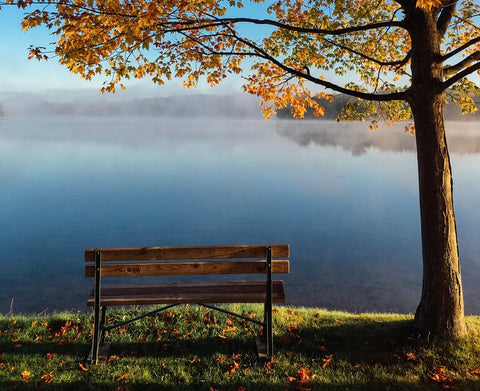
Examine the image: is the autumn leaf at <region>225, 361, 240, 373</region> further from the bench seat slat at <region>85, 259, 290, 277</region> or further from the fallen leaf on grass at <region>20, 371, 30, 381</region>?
the fallen leaf on grass at <region>20, 371, 30, 381</region>

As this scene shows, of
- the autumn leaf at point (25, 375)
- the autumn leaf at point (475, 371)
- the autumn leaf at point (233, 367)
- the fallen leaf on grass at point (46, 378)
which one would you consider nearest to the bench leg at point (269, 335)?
the autumn leaf at point (233, 367)

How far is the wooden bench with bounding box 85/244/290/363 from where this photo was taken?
5445mm

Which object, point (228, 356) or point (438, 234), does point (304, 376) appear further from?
point (438, 234)

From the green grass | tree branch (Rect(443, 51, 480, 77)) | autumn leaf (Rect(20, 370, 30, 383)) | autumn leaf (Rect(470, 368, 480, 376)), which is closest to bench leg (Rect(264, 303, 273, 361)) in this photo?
the green grass

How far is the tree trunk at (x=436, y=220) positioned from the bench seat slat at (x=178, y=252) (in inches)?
93.5

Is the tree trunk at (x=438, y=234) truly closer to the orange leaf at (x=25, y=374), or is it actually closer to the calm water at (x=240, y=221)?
the orange leaf at (x=25, y=374)

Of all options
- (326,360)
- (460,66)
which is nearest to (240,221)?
(460,66)

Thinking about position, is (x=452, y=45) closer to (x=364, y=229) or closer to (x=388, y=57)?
(x=388, y=57)

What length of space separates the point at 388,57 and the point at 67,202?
30.2 meters

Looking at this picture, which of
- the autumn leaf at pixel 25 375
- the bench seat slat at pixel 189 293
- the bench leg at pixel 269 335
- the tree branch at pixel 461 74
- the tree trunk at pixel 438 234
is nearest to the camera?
the autumn leaf at pixel 25 375

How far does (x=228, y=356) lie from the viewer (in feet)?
19.2

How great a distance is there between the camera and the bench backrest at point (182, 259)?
17.8ft

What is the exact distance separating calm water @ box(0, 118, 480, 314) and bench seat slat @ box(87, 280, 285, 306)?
8.30 m

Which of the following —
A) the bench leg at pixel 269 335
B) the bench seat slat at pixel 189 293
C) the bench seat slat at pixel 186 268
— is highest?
the bench seat slat at pixel 186 268
